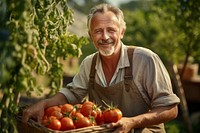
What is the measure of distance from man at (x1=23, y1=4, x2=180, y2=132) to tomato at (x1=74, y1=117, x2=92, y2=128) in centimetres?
38

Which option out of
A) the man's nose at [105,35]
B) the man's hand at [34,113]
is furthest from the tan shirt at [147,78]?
the man's hand at [34,113]

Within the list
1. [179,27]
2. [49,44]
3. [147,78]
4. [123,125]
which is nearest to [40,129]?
[123,125]

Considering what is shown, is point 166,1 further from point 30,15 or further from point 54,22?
point 30,15

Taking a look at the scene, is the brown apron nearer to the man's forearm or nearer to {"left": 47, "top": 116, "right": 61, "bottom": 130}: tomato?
the man's forearm

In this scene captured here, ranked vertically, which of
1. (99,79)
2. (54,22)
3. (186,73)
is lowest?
(186,73)

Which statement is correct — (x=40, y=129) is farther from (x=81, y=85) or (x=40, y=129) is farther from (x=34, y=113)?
(x=81, y=85)

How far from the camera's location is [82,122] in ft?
8.45

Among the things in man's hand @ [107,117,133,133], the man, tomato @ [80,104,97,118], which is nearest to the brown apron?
the man

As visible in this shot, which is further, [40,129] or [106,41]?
[106,41]

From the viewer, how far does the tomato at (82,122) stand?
8.43 feet

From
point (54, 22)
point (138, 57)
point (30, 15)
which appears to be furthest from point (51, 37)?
point (138, 57)

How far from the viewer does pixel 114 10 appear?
3230mm

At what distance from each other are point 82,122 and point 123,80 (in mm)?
710

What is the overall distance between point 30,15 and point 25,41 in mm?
307
